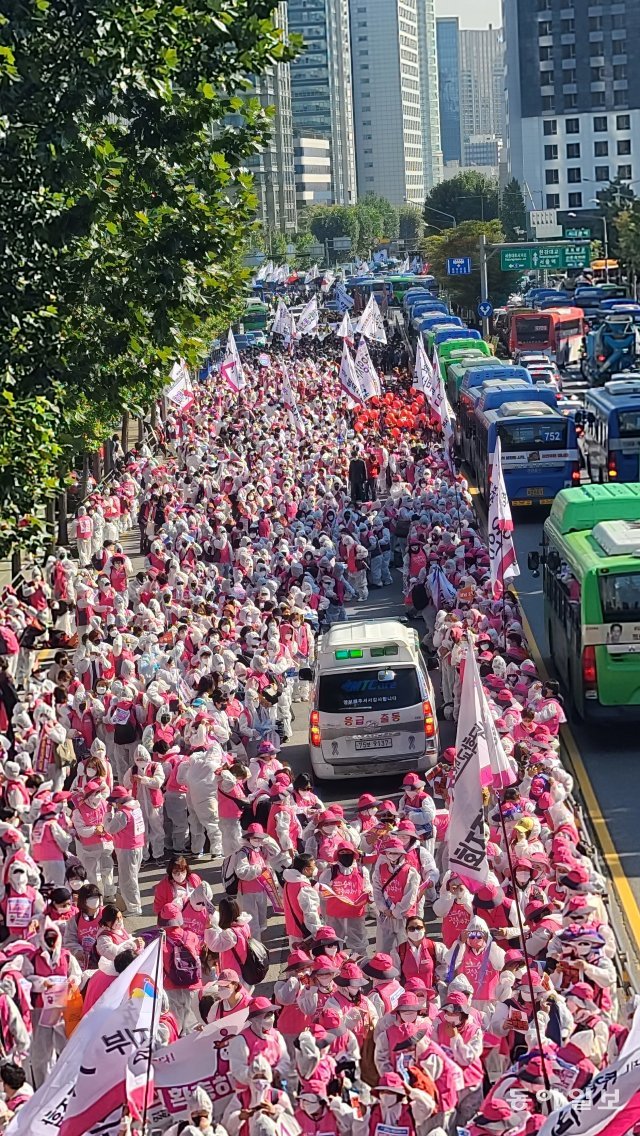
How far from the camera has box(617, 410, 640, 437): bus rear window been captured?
3406 cm

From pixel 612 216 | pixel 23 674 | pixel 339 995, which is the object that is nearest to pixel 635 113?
pixel 612 216

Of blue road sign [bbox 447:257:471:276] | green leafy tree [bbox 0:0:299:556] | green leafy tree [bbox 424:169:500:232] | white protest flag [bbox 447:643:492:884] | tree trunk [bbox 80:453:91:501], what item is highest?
green leafy tree [bbox 424:169:500:232]

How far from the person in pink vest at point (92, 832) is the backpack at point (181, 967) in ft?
10.6

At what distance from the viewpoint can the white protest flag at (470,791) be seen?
39.4ft

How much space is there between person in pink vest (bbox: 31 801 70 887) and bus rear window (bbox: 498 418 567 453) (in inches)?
801

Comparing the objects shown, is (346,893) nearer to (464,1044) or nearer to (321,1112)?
(464,1044)

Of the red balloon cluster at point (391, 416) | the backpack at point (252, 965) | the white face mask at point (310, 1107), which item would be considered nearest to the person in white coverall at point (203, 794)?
the backpack at point (252, 965)

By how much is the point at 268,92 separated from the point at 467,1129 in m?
178

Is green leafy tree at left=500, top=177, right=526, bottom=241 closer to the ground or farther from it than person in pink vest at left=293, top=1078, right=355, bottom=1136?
farther from it

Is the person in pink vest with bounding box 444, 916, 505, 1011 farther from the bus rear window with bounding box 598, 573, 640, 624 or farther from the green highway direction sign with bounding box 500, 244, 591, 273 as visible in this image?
the green highway direction sign with bounding box 500, 244, 591, 273

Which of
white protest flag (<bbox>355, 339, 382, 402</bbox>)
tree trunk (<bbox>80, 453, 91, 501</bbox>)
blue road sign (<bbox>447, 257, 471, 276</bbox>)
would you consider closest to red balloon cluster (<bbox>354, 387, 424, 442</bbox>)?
white protest flag (<bbox>355, 339, 382, 402</bbox>)

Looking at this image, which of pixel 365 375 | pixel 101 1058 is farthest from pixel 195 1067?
pixel 365 375

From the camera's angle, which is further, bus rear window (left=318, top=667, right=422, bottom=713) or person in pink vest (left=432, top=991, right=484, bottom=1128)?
bus rear window (left=318, top=667, right=422, bottom=713)

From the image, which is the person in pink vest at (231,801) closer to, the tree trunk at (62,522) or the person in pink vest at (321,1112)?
the person in pink vest at (321,1112)
